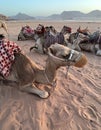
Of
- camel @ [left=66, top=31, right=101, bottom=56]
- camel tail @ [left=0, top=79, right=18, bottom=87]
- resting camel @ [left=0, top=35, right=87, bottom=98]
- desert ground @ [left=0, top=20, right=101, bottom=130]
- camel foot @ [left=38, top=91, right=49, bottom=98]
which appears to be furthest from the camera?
camel @ [left=66, top=31, right=101, bottom=56]

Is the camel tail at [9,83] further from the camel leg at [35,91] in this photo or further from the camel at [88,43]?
the camel at [88,43]

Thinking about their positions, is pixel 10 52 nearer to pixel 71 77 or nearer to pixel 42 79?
pixel 42 79

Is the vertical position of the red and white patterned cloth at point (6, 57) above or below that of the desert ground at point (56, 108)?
above

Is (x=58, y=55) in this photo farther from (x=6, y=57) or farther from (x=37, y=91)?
(x=6, y=57)

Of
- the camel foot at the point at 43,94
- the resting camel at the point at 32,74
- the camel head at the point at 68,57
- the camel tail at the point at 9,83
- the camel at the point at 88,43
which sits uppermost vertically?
the camel head at the point at 68,57

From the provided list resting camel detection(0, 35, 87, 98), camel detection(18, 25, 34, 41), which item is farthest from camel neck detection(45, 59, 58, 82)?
camel detection(18, 25, 34, 41)

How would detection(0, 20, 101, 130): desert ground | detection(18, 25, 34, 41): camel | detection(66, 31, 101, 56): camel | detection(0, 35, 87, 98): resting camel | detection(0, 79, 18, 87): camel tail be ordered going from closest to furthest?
1. detection(0, 20, 101, 130): desert ground
2. detection(0, 35, 87, 98): resting camel
3. detection(0, 79, 18, 87): camel tail
4. detection(66, 31, 101, 56): camel
5. detection(18, 25, 34, 41): camel

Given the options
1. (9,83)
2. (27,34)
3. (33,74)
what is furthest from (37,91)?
(27,34)

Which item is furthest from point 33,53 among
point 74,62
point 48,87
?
point 74,62

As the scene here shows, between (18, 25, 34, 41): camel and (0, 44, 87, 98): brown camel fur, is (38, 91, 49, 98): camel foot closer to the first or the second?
(0, 44, 87, 98): brown camel fur

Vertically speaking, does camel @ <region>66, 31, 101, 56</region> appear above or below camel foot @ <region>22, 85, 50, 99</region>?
below

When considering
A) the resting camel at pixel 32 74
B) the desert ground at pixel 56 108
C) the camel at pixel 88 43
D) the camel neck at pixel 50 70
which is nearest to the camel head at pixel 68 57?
the resting camel at pixel 32 74

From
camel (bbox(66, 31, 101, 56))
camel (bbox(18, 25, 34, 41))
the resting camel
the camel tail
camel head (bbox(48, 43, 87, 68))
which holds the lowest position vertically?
camel (bbox(18, 25, 34, 41))

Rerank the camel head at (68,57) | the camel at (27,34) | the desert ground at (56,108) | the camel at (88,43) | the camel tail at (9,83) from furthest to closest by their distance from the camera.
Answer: the camel at (27,34), the camel at (88,43), the camel tail at (9,83), the camel head at (68,57), the desert ground at (56,108)
